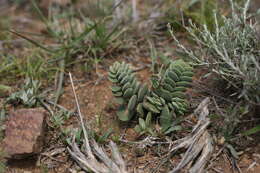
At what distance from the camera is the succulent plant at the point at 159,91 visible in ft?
6.12

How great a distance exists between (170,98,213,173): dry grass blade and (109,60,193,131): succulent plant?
0.44ft

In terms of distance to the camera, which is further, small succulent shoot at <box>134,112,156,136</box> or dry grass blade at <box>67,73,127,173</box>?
small succulent shoot at <box>134,112,156,136</box>

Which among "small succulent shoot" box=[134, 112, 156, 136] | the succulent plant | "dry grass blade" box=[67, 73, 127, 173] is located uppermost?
the succulent plant

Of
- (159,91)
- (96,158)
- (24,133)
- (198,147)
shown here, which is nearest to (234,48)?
(159,91)

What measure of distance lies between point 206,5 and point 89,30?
1.08m

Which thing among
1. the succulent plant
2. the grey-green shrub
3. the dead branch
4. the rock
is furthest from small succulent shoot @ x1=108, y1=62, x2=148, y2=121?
the rock

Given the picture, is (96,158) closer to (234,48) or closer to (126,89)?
(126,89)

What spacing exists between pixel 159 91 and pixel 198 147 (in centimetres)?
41

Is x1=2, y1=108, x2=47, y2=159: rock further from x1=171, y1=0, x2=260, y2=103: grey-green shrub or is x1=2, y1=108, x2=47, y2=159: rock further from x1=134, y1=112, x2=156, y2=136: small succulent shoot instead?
x1=171, y1=0, x2=260, y2=103: grey-green shrub

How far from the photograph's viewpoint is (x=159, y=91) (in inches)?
75.6

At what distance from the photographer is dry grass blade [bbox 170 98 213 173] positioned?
170 centimetres

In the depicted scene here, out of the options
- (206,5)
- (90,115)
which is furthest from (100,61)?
(206,5)

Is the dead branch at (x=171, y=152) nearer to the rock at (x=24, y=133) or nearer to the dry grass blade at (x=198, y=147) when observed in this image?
the dry grass blade at (x=198, y=147)

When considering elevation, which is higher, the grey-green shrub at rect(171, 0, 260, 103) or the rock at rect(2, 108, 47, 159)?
the grey-green shrub at rect(171, 0, 260, 103)
